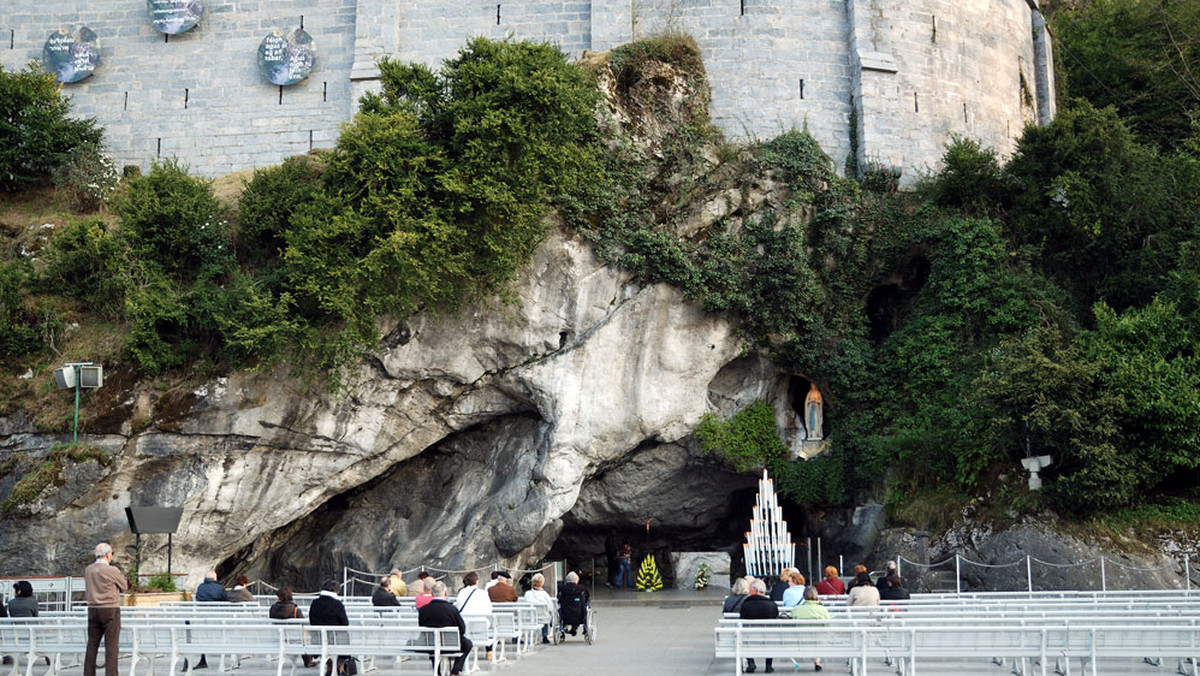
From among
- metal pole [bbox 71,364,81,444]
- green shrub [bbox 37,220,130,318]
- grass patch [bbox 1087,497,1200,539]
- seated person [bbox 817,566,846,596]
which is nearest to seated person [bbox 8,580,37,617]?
metal pole [bbox 71,364,81,444]

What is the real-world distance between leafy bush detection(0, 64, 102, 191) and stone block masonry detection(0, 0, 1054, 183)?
2.54m

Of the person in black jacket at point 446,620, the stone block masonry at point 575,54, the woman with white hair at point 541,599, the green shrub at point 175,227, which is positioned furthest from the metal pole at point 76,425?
the person in black jacket at point 446,620

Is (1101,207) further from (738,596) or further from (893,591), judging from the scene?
(738,596)

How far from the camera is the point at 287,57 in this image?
30922 mm

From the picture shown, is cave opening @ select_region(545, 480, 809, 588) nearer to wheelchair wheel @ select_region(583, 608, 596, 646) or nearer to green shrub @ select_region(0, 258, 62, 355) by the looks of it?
wheelchair wheel @ select_region(583, 608, 596, 646)

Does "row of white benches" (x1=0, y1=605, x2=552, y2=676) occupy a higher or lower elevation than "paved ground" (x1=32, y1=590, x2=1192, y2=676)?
higher

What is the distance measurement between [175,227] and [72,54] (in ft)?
31.5

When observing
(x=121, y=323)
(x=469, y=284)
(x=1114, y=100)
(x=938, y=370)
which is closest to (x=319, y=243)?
(x=469, y=284)

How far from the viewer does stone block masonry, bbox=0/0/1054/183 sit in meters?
29.6

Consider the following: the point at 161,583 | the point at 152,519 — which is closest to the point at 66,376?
the point at 161,583

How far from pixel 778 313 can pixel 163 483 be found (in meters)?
13.3

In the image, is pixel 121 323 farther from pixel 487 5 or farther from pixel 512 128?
pixel 487 5

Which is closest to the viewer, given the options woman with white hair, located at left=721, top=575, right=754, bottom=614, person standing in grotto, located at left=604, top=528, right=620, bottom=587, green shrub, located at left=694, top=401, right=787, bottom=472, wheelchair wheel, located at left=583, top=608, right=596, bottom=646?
woman with white hair, located at left=721, top=575, right=754, bottom=614

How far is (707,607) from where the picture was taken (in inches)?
963
